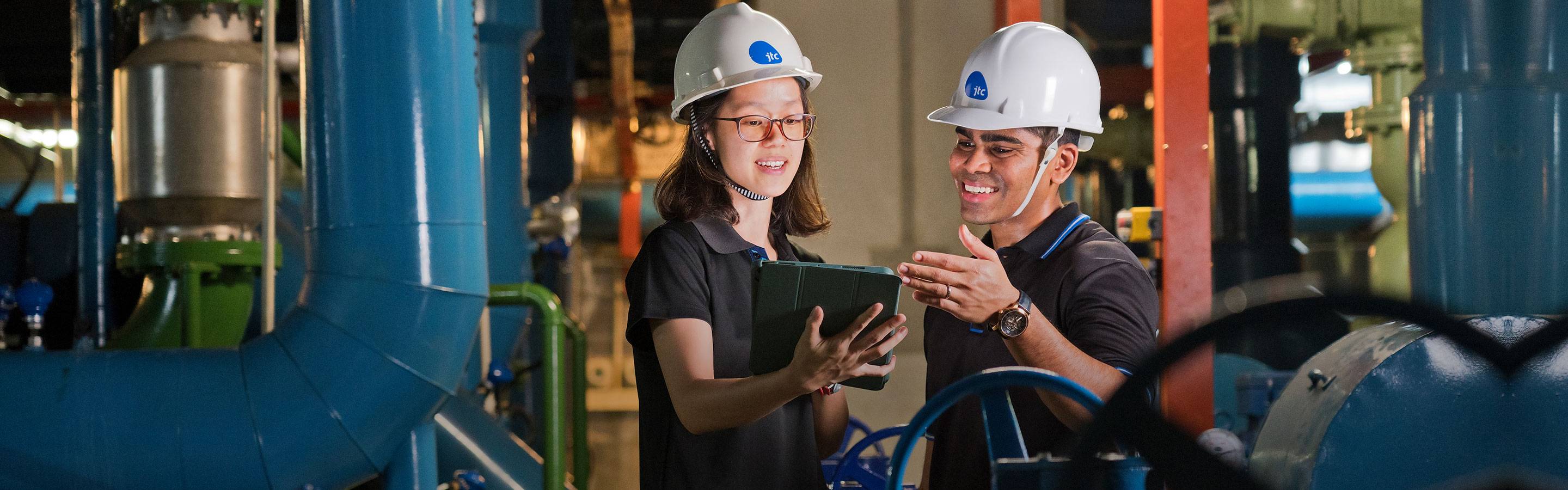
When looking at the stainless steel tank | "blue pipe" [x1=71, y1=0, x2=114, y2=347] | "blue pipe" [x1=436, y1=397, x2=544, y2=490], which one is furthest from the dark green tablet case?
"blue pipe" [x1=71, y1=0, x2=114, y2=347]

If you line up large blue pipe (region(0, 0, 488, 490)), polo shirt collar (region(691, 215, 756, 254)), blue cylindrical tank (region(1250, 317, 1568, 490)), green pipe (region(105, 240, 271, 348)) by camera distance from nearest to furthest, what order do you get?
1. blue cylindrical tank (region(1250, 317, 1568, 490))
2. polo shirt collar (region(691, 215, 756, 254))
3. large blue pipe (region(0, 0, 488, 490))
4. green pipe (region(105, 240, 271, 348))

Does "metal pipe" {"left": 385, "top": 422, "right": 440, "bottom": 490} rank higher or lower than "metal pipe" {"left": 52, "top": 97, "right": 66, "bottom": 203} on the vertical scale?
lower

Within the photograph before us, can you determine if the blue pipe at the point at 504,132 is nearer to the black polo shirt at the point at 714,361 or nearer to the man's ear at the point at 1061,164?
the black polo shirt at the point at 714,361

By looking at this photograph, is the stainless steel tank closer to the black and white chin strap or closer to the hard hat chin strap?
the black and white chin strap

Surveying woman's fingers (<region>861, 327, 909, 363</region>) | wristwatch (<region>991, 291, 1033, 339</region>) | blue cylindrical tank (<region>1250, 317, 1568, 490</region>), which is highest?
wristwatch (<region>991, 291, 1033, 339</region>)

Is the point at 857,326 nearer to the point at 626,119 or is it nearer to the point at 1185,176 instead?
the point at 1185,176

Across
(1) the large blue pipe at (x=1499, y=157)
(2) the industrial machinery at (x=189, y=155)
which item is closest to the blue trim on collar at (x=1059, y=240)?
(1) the large blue pipe at (x=1499, y=157)

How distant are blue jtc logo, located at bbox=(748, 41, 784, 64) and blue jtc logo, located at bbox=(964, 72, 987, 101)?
43 cm

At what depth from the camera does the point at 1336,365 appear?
1.71m

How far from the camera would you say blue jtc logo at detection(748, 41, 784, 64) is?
191 cm

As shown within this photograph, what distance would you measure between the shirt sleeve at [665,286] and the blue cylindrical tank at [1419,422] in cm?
90

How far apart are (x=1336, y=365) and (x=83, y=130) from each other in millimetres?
4316

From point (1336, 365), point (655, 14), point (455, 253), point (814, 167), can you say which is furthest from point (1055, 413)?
point (655, 14)

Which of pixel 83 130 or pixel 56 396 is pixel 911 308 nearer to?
pixel 56 396
